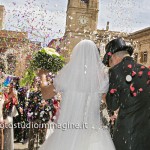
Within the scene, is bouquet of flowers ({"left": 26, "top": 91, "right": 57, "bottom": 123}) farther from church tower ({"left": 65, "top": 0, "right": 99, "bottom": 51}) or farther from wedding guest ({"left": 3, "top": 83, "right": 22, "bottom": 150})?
church tower ({"left": 65, "top": 0, "right": 99, "bottom": 51})

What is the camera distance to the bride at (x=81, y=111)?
4094 millimetres

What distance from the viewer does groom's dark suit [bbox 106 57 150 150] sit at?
155 inches

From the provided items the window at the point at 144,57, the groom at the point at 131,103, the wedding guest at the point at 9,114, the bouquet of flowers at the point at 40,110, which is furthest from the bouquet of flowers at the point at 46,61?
the window at the point at 144,57

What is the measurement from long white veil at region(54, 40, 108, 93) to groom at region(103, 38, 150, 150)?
0.69ft

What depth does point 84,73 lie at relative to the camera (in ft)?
14.0

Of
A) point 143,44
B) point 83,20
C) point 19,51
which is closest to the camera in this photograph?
point 19,51

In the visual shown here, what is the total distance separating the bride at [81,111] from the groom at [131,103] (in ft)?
0.59

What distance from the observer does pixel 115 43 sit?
4141 mm

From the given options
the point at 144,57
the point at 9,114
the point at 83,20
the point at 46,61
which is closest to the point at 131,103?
the point at 46,61

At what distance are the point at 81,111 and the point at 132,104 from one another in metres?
0.63

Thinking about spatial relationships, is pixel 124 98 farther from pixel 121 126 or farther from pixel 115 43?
pixel 115 43

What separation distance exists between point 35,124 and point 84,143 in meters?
→ 4.92

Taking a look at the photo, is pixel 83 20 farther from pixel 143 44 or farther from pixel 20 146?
pixel 20 146

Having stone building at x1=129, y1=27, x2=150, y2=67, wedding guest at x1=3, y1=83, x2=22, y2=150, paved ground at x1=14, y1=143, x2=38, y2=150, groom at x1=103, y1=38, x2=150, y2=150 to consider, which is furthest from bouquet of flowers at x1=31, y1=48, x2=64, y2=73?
stone building at x1=129, y1=27, x2=150, y2=67
